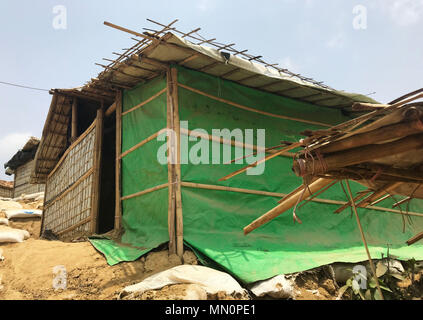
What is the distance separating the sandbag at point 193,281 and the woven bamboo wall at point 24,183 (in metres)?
14.9

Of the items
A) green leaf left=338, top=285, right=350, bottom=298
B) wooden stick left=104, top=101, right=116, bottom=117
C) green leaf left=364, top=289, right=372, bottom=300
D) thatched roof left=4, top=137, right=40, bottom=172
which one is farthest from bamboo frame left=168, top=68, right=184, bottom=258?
thatched roof left=4, top=137, right=40, bottom=172

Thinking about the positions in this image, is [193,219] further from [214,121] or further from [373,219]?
[373,219]

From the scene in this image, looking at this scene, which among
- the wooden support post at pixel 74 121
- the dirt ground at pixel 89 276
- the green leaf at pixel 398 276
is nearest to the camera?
the dirt ground at pixel 89 276

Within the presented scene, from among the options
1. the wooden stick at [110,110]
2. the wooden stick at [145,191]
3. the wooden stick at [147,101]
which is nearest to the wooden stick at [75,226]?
the wooden stick at [145,191]

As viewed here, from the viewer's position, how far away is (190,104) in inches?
215

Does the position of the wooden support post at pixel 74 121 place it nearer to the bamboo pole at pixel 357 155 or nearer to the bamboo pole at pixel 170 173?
the bamboo pole at pixel 170 173

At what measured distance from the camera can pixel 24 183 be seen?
17.2 meters

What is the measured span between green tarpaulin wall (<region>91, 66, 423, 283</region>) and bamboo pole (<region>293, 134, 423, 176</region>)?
6.28 feet

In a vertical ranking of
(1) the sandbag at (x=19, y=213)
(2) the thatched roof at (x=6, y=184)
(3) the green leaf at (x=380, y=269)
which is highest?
(2) the thatched roof at (x=6, y=184)

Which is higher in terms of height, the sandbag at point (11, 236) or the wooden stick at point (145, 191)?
the wooden stick at point (145, 191)

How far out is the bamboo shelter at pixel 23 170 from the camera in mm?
16078

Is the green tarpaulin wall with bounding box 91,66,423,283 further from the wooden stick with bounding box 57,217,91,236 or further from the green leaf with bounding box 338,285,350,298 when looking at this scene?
the wooden stick with bounding box 57,217,91,236

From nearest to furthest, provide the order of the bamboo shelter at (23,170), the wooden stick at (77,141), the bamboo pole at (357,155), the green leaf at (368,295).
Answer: the bamboo pole at (357,155) → the green leaf at (368,295) → the wooden stick at (77,141) → the bamboo shelter at (23,170)

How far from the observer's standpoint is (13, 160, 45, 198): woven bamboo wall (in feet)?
54.1
